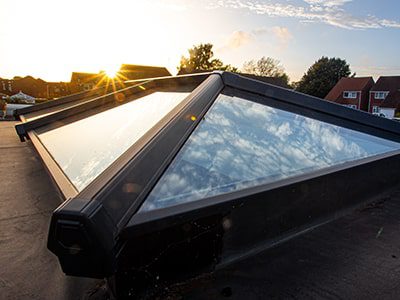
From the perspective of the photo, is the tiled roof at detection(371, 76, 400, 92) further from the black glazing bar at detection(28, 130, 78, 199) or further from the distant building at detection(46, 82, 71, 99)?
the distant building at detection(46, 82, 71, 99)

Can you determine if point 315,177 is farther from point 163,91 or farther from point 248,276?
point 163,91

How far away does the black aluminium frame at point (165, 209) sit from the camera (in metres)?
1.77

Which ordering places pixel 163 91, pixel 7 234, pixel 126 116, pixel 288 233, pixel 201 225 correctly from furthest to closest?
pixel 163 91
pixel 126 116
pixel 7 234
pixel 288 233
pixel 201 225

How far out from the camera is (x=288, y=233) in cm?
312

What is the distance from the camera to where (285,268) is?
261 centimetres

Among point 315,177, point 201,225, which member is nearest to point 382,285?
point 315,177

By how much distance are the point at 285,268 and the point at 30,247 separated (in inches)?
99.3

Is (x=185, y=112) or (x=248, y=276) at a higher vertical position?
(x=185, y=112)

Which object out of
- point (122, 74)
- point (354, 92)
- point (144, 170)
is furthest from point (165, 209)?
point (354, 92)

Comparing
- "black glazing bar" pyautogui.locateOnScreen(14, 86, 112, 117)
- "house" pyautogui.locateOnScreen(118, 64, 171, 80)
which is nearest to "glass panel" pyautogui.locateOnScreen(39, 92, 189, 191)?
"black glazing bar" pyautogui.locateOnScreen(14, 86, 112, 117)

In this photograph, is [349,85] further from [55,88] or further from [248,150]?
[55,88]

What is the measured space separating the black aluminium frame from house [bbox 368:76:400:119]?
44859mm

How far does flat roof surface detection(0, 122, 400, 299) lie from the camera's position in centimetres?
229

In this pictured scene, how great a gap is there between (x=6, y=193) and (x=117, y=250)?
3.96 metres
